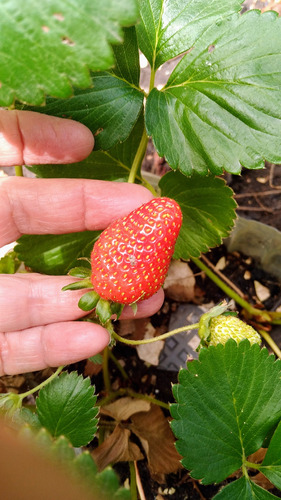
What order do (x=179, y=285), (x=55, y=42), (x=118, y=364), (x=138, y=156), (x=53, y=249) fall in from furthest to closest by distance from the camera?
(x=179, y=285) < (x=118, y=364) < (x=53, y=249) < (x=138, y=156) < (x=55, y=42)

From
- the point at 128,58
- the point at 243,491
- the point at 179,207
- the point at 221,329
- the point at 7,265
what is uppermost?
the point at 128,58

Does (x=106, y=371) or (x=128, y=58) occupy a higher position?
(x=128, y=58)

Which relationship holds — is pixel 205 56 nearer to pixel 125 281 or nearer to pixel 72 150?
pixel 72 150

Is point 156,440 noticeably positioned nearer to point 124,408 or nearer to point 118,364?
point 124,408

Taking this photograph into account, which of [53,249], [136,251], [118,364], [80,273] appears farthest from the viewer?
[118,364]

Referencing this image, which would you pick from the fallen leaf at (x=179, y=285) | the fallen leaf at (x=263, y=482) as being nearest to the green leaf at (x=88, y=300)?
the fallen leaf at (x=179, y=285)

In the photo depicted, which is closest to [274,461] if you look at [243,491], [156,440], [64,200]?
[243,491]

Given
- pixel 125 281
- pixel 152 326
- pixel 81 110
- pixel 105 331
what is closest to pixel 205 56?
pixel 81 110
